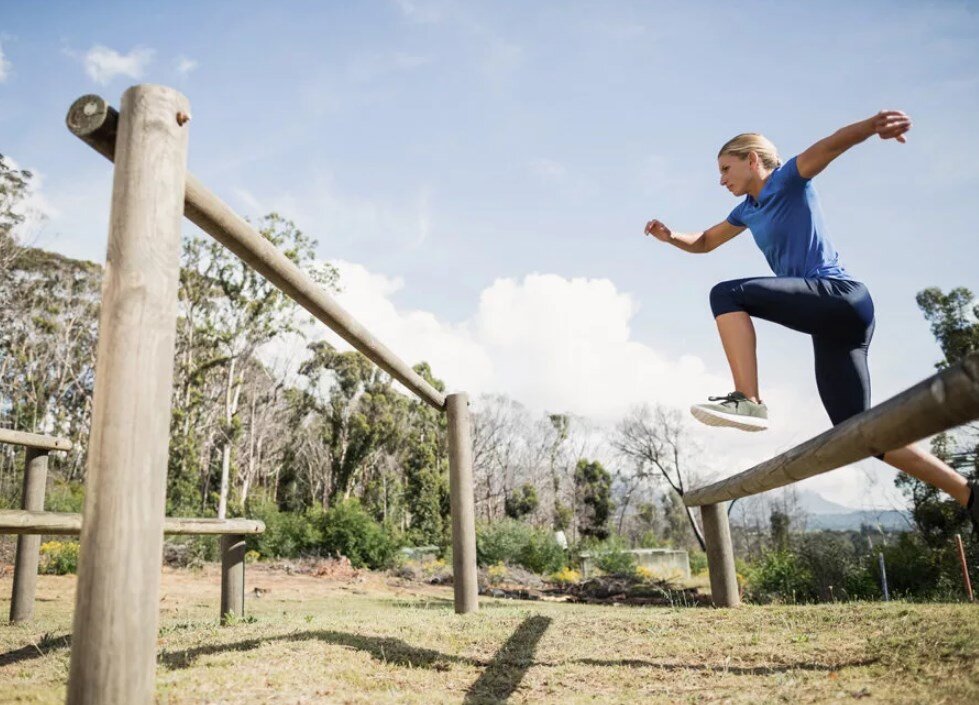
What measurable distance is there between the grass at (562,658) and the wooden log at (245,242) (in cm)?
160

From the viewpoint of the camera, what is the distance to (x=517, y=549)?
18.4 meters

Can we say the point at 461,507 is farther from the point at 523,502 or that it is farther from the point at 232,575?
the point at 523,502

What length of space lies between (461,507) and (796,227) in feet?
10.1

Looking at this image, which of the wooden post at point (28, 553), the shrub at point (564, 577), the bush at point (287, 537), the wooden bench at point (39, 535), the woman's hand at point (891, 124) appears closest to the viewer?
the woman's hand at point (891, 124)

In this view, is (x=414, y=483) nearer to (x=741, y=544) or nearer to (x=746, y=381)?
(x=741, y=544)

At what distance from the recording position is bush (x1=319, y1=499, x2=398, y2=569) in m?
16.4

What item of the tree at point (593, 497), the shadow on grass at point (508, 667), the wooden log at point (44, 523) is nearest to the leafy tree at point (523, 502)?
the tree at point (593, 497)

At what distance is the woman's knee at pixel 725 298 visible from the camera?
2.60 meters

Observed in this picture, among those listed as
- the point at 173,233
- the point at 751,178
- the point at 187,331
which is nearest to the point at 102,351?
the point at 173,233

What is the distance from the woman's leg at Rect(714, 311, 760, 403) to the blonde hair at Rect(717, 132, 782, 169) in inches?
34.2

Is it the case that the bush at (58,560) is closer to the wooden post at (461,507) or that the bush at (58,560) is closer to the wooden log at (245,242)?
the wooden post at (461,507)

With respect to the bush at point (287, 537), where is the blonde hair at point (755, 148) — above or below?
above

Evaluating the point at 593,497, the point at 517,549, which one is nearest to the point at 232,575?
the point at 517,549

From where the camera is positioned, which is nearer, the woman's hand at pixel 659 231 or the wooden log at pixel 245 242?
the wooden log at pixel 245 242
